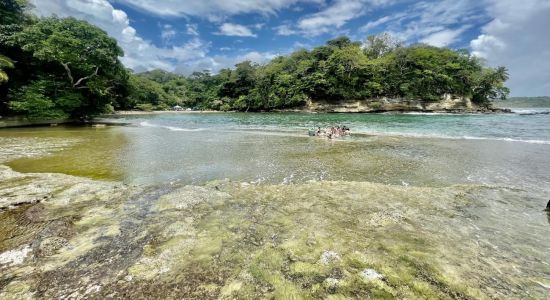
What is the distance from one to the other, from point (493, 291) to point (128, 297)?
4085 mm

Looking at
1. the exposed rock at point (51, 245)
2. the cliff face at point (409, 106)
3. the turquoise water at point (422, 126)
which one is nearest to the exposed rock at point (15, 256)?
the exposed rock at point (51, 245)

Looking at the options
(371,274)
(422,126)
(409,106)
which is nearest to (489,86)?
(409,106)

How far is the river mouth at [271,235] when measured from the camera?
3.05 m

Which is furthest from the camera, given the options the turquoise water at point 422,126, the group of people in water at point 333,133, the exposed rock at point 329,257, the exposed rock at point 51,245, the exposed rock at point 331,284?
the turquoise water at point 422,126

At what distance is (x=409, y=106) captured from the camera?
6056 centimetres

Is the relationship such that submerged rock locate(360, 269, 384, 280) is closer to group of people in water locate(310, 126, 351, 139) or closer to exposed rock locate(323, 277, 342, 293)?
exposed rock locate(323, 277, 342, 293)

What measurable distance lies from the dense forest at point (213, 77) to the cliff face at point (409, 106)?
1419 mm

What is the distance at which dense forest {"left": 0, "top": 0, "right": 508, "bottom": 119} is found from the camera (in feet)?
75.2

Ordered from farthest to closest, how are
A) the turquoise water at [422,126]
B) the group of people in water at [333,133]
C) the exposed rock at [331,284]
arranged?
the turquoise water at [422,126], the group of people in water at [333,133], the exposed rock at [331,284]

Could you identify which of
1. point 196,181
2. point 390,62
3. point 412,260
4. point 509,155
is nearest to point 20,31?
point 196,181

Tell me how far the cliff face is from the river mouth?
56331 millimetres

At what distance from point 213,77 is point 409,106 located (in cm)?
7455

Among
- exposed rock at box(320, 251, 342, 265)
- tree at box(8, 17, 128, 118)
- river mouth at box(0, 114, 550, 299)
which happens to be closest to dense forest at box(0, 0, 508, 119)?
tree at box(8, 17, 128, 118)

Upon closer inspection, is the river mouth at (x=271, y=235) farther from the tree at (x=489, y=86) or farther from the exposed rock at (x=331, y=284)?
the tree at (x=489, y=86)
